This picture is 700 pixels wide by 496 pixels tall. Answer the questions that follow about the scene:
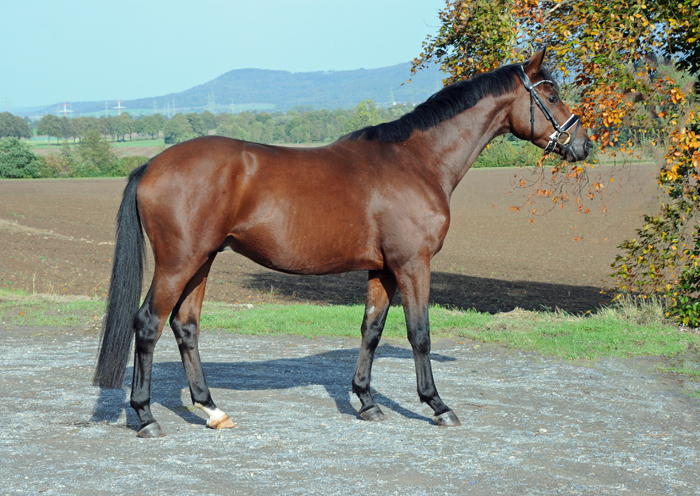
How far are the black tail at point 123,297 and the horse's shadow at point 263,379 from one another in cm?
49

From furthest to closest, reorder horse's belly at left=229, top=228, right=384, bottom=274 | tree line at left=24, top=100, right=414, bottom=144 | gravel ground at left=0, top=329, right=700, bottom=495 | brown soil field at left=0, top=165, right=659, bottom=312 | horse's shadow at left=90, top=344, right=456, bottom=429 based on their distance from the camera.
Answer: tree line at left=24, top=100, right=414, bottom=144 < brown soil field at left=0, top=165, right=659, bottom=312 < horse's shadow at left=90, top=344, right=456, bottom=429 < horse's belly at left=229, top=228, right=384, bottom=274 < gravel ground at left=0, top=329, right=700, bottom=495

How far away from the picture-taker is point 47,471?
3.83 meters

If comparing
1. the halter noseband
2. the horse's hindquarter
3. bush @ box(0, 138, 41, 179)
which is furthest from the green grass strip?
bush @ box(0, 138, 41, 179)

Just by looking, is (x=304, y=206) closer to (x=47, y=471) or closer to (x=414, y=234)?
(x=414, y=234)

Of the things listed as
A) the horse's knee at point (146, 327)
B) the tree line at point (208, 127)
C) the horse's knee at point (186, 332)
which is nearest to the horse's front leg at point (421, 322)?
the horse's knee at point (186, 332)

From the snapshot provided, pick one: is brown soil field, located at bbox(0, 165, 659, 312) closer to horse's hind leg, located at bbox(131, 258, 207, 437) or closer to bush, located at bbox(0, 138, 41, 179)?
horse's hind leg, located at bbox(131, 258, 207, 437)

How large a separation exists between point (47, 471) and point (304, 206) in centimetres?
241

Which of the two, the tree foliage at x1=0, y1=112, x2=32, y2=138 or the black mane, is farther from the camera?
the tree foliage at x1=0, y1=112, x2=32, y2=138

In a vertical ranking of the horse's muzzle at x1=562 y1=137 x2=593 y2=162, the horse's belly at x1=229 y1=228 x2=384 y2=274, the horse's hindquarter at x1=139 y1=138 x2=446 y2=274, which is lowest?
the horse's belly at x1=229 y1=228 x2=384 y2=274

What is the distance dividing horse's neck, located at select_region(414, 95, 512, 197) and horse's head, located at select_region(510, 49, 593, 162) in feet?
0.49

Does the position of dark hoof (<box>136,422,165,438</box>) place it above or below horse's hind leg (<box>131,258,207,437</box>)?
below

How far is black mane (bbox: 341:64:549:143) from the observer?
5.14m

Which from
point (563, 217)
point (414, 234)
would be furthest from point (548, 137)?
point (563, 217)

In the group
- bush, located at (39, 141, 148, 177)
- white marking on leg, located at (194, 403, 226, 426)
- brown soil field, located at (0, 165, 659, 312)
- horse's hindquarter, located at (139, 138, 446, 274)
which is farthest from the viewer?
bush, located at (39, 141, 148, 177)
